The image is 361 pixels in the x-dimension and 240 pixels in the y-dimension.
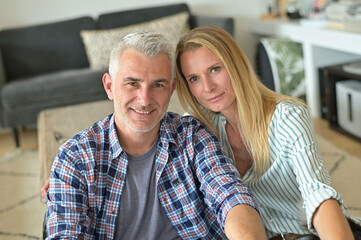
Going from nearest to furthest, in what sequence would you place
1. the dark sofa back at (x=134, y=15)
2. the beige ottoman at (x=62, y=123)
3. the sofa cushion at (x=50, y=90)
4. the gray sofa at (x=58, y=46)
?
1. the beige ottoman at (x=62, y=123)
2. the sofa cushion at (x=50, y=90)
3. the gray sofa at (x=58, y=46)
4. the dark sofa back at (x=134, y=15)

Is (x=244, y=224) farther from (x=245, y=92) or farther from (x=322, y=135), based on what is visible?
(x=322, y=135)

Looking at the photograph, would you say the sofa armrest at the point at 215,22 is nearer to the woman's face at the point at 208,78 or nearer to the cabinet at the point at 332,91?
the cabinet at the point at 332,91

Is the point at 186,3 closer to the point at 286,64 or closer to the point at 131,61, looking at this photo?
the point at 286,64

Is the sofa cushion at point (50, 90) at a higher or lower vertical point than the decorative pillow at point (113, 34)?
lower

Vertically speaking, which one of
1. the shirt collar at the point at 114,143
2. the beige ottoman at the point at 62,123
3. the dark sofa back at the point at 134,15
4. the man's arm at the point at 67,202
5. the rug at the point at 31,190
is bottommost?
the rug at the point at 31,190

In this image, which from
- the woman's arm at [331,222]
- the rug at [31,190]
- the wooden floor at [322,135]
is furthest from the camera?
the wooden floor at [322,135]

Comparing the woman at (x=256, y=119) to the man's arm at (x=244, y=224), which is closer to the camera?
the man's arm at (x=244, y=224)

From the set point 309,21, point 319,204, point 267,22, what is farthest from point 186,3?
point 319,204

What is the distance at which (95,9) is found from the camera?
15.4 ft

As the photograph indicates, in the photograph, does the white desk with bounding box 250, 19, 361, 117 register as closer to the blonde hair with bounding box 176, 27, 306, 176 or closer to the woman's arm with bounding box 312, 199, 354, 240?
the blonde hair with bounding box 176, 27, 306, 176

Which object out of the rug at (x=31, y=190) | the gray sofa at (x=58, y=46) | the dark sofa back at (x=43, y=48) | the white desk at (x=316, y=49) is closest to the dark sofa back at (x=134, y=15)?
the gray sofa at (x=58, y=46)

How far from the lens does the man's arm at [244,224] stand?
1.27 meters

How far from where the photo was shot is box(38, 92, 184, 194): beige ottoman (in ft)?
6.77

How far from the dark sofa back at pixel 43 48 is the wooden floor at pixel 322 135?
0.52 m
